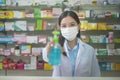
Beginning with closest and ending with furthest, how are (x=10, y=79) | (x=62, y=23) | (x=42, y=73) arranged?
1. (x=10, y=79)
2. (x=62, y=23)
3. (x=42, y=73)

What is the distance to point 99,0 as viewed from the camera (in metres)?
4.42

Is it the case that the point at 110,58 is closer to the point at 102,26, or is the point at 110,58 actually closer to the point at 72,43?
the point at 102,26

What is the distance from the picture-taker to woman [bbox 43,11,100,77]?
5.00ft

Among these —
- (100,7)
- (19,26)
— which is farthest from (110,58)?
(19,26)

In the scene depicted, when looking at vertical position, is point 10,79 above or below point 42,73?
above

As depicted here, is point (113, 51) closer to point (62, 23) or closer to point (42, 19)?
point (42, 19)

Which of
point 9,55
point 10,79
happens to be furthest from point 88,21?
point 10,79

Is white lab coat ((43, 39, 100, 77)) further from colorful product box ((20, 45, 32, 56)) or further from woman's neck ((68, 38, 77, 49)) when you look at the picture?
colorful product box ((20, 45, 32, 56))

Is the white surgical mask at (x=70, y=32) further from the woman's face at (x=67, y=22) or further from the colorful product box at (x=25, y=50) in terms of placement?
the colorful product box at (x=25, y=50)

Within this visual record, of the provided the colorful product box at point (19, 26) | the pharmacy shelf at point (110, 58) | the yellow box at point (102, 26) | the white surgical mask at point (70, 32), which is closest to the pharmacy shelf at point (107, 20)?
the yellow box at point (102, 26)

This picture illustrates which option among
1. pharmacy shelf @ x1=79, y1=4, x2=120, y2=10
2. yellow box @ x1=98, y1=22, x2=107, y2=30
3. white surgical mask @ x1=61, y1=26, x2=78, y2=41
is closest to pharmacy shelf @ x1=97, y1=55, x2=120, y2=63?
yellow box @ x1=98, y1=22, x2=107, y2=30

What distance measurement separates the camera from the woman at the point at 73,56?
5.00 feet

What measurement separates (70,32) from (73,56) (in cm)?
17

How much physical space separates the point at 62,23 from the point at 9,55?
3243 mm
